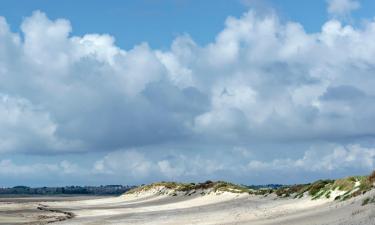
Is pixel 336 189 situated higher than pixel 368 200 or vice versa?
pixel 336 189

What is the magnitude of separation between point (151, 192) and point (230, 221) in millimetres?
101681

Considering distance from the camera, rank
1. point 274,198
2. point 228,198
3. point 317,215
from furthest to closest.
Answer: point 228,198, point 274,198, point 317,215

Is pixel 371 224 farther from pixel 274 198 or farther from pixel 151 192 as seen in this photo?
pixel 151 192

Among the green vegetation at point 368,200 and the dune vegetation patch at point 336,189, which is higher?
the dune vegetation patch at point 336,189

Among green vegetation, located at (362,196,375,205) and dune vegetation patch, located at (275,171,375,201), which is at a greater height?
dune vegetation patch, located at (275,171,375,201)

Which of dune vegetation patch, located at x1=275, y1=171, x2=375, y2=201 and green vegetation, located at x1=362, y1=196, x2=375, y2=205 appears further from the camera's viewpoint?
dune vegetation patch, located at x1=275, y1=171, x2=375, y2=201

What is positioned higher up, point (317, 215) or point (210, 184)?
point (210, 184)

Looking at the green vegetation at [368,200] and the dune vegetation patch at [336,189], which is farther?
the dune vegetation patch at [336,189]

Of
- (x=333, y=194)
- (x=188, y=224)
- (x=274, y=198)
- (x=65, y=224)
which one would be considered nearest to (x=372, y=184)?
(x=333, y=194)

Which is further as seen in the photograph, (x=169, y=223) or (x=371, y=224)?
(x=169, y=223)

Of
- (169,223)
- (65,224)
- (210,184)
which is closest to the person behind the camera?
(169,223)

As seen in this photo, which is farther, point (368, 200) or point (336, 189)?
point (336, 189)

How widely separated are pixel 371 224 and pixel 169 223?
24.3 metres

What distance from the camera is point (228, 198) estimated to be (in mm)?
92312
